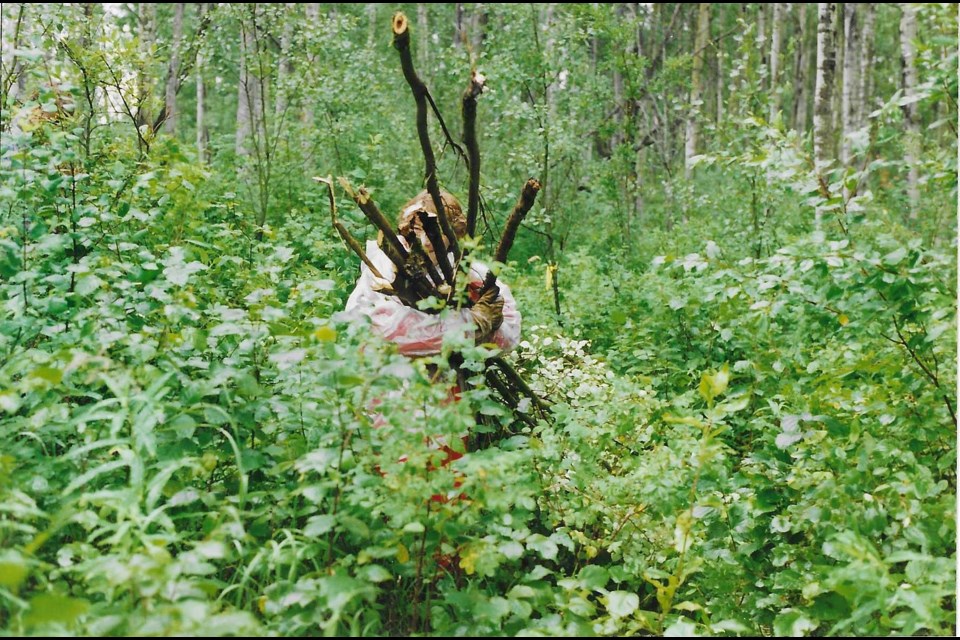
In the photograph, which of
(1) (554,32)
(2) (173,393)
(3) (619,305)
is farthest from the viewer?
(1) (554,32)

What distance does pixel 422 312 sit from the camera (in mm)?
3379

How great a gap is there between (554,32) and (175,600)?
29.4ft

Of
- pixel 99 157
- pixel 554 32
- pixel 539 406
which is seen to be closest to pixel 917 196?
pixel 554 32

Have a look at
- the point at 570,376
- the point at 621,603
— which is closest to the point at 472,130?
the point at 570,376

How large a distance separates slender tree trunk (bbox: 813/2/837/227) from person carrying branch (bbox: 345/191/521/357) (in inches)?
222

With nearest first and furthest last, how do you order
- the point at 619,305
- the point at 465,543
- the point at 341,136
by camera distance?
the point at 465,543
the point at 619,305
the point at 341,136

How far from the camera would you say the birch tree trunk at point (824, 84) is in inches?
313

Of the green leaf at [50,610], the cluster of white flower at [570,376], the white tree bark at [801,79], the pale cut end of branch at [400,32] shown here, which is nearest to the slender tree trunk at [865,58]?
the white tree bark at [801,79]

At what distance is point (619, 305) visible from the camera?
5746 mm

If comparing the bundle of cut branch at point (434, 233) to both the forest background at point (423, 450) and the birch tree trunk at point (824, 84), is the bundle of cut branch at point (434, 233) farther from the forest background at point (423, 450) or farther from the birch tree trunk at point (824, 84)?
the birch tree trunk at point (824, 84)

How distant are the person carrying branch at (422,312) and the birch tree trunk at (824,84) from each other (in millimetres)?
5632

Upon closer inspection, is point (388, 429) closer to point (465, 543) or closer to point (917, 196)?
point (465, 543)

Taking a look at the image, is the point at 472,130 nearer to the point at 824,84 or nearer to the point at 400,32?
the point at 400,32

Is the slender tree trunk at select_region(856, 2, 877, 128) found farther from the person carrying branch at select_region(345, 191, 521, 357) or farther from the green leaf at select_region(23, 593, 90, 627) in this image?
the green leaf at select_region(23, 593, 90, 627)
